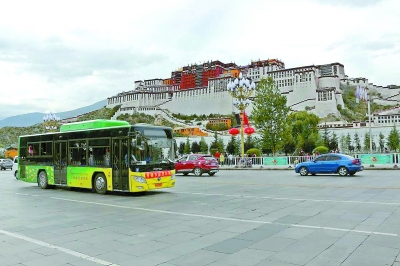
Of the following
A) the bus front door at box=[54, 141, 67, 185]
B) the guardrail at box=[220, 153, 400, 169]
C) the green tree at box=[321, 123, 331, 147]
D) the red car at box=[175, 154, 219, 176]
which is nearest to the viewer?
the bus front door at box=[54, 141, 67, 185]

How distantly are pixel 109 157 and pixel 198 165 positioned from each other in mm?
11284

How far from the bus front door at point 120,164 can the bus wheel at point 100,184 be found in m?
0.74

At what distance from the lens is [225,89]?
353ft

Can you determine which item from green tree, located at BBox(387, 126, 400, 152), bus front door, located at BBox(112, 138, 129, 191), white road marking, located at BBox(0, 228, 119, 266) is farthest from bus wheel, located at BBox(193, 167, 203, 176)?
green tree, located at BBox(387, 126, 400, 152)

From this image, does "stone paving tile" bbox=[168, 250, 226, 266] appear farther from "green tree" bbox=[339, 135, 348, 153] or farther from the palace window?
the palace window

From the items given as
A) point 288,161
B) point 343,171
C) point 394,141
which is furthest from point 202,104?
point 343,171

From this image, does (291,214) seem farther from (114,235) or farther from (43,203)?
(43,203)

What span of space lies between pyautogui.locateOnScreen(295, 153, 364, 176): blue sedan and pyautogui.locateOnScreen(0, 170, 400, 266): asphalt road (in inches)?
324

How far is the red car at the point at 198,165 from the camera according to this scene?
24266 mm

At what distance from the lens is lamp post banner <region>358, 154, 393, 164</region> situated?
26750 mm

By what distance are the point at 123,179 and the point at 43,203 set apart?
9.20 feet

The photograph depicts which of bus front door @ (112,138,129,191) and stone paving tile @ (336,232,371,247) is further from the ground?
bus front door @ (112,138,129,191)

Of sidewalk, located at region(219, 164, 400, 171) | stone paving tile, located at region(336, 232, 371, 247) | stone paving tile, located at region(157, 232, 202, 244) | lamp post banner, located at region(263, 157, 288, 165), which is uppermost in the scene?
lamp post banner, located at region(263, 157, 288, 165)

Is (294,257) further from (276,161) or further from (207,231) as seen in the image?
(276,161)
